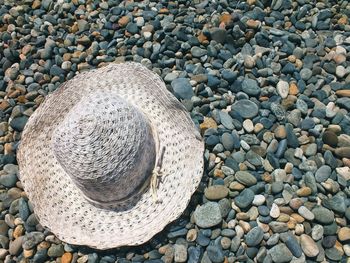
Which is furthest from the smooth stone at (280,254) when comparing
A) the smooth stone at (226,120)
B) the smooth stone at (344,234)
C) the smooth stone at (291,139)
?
the smooth stone at (226,120)

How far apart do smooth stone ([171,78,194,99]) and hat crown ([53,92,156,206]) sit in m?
0.64

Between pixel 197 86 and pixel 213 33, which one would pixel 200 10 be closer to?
pixel 213 33

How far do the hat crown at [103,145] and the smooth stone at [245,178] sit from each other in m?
0.52

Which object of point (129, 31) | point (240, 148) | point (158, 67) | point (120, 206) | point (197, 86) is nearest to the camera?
point (120, 206)

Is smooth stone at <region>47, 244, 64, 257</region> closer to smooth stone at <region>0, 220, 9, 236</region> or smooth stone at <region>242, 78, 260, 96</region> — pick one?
smooth stone at <region>0, 220, 9, 236</region>

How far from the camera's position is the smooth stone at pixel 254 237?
7.24ft

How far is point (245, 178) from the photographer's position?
7.75 feet

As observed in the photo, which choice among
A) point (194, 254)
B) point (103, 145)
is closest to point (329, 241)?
point (194, 254)

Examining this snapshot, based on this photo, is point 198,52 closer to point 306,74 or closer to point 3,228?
point 306,74

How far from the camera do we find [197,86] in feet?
8.85

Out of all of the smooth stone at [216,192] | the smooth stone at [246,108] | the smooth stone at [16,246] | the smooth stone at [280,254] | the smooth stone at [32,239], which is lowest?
the smooth stone at [16,246]

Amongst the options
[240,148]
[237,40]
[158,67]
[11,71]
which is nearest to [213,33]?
[237,40]

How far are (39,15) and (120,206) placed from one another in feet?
5.61

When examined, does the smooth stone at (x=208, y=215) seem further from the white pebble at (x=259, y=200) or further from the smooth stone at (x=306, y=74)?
the smooth stone at (x=306, y=74)
